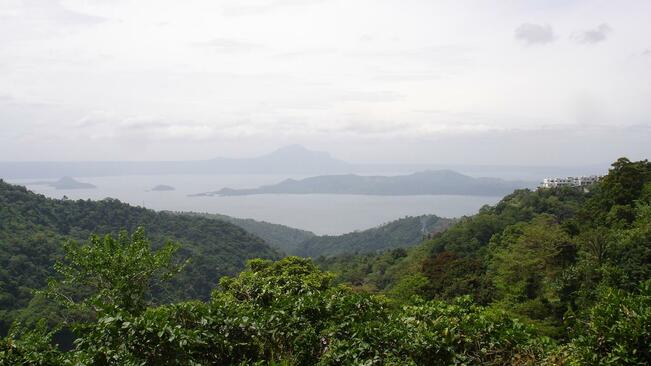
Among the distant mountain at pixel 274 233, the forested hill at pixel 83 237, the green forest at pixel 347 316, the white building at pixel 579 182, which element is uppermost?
the white building at pixel 579 182

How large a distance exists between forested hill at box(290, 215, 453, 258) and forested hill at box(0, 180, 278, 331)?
890 inches

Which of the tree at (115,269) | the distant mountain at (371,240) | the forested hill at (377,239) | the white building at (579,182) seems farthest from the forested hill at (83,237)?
the white building at (579,182)

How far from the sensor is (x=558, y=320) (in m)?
13.7

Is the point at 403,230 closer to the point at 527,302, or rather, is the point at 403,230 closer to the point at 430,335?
the point at 527,302

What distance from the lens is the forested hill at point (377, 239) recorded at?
2699 inches

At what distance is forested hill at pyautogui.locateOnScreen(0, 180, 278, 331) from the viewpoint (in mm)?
25266

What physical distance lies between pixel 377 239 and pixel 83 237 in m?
45.7

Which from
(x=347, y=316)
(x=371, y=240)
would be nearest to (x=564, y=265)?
(x=347, y=316)

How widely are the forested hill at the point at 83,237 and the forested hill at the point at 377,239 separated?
2261 centimetres

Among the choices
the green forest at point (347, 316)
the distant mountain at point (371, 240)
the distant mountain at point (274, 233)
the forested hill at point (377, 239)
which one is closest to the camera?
the green forest at point (347, 316)

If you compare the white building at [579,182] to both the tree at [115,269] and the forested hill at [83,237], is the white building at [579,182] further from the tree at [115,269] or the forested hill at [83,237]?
the tree at [115,269]

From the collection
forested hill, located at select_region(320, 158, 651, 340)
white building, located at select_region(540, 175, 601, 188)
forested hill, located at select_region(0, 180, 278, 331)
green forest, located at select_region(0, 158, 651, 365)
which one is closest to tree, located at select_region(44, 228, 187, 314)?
green forest, located at select_region(0, 158, 651, 365)

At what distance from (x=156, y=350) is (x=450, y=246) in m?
26.7

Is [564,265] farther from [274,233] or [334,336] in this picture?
[274,233]
